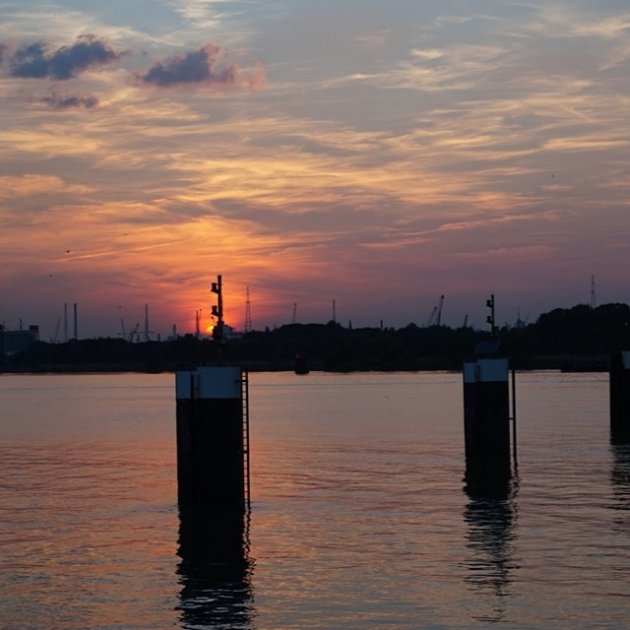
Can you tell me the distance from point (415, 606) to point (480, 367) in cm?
2864

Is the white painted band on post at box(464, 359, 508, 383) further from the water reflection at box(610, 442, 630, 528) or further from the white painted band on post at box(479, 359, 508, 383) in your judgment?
the water reflection at box(610, 442, 630, 528)

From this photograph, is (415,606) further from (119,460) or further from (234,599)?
(119,460)

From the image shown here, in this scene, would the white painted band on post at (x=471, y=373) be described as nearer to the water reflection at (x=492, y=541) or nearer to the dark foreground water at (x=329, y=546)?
the dark foreground water at (x=329, y=546)

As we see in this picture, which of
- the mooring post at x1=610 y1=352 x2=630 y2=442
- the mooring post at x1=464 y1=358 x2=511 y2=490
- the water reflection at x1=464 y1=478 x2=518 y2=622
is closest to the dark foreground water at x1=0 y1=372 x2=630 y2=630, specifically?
the water reflection at x1=464 y1=478 x2=518 y2=622

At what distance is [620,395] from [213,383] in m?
40.6

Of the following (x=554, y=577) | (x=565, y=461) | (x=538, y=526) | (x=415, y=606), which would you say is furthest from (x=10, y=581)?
(x=565, y=461)

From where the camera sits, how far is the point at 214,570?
33.7 metres

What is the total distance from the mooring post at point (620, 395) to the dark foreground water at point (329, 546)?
146 inches

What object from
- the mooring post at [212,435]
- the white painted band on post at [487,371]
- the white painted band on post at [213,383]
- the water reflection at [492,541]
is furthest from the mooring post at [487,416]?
the white painted band on post at [213,383]

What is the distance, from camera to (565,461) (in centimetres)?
6178

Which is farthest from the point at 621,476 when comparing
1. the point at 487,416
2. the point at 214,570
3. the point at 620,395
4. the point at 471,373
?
the point at 214,570

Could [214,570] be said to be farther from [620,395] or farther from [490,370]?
[620,395]

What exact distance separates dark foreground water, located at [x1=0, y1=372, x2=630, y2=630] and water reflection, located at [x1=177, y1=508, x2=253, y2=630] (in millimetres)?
88

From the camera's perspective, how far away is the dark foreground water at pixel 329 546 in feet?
92.2
